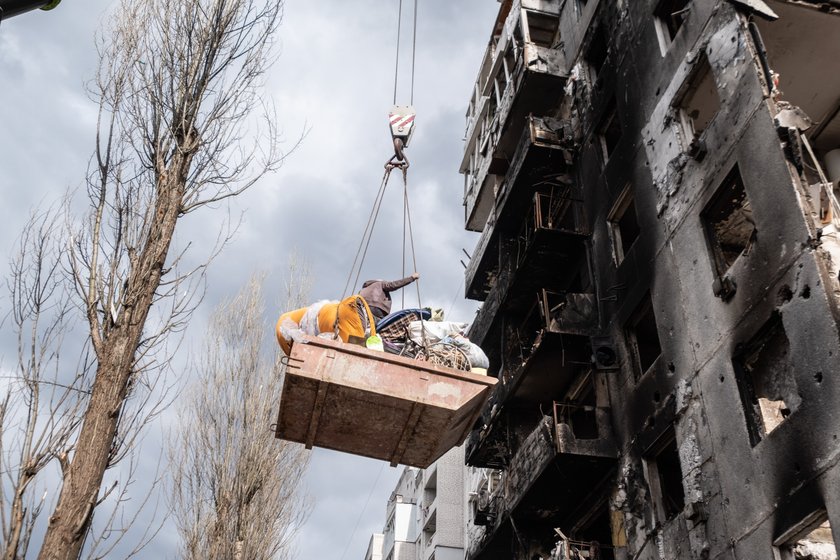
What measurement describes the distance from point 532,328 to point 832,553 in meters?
12.3

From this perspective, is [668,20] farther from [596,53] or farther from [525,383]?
[525,383]

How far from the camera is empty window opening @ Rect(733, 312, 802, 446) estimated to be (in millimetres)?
9625

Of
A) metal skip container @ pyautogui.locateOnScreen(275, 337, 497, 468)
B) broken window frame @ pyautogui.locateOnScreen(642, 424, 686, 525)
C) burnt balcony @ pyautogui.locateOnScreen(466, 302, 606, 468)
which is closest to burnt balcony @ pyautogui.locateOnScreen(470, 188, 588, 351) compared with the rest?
burnt balcony @ pyautogui.locateOnScreen(466, 302, 606, 468)

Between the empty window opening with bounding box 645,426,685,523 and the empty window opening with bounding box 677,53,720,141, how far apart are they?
494 centimetres

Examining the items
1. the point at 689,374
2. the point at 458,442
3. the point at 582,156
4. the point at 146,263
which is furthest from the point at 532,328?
the point at 146,263

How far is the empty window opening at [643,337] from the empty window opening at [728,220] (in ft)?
5.82

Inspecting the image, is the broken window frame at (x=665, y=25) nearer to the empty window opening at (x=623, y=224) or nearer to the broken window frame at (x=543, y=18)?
the empty window opening at (x=623, y=224)

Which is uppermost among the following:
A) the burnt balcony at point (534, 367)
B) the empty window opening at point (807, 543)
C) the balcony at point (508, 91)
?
the balcony at point (508, 91)

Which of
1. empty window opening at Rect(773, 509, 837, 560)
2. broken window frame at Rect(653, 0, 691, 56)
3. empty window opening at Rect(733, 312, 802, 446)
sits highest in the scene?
broken window frame at Rect(653, 0, 691, 56)

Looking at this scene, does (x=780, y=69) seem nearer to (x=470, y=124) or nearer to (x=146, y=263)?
(x=146, y=263)

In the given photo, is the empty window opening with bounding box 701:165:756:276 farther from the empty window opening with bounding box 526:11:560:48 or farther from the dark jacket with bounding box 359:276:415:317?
the empty window opening with bounding box 526:11:560:48

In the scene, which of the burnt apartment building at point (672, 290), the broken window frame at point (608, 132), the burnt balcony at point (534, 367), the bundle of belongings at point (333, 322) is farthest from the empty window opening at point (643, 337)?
the bundle of belongings at point (333, 322)

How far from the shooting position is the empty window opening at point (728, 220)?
446 inches

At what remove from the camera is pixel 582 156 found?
18547mm
